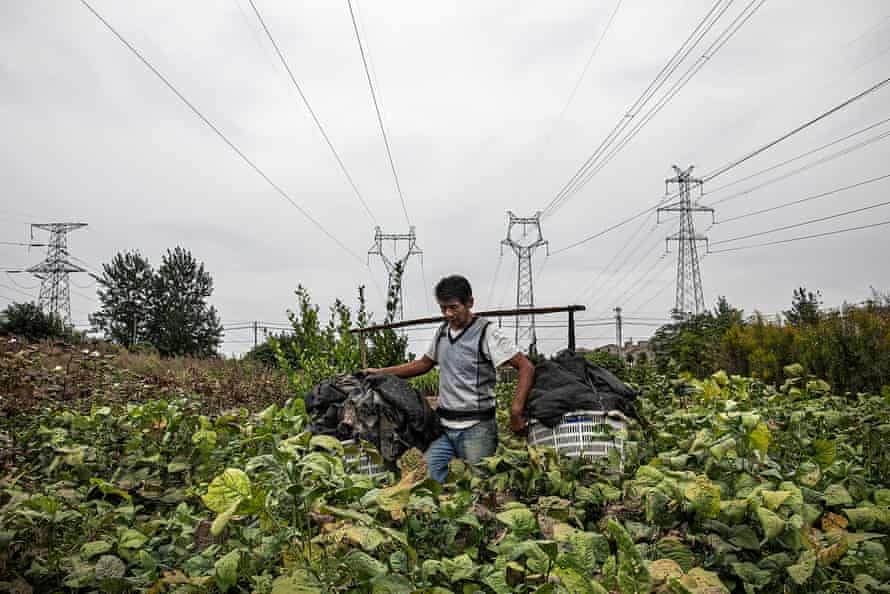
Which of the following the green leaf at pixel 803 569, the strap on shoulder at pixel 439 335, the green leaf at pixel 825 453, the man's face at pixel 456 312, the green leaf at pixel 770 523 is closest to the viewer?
the green leaf at pixel 803 569

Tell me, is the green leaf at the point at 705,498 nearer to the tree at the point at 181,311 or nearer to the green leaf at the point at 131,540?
the green leaf at the point at 131,540

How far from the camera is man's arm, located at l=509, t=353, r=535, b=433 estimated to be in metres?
3.57

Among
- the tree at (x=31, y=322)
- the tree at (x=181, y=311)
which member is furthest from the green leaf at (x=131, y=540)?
the tree at (x=181, y=311)

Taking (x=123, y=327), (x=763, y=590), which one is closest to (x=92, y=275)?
(x=123, y=327)

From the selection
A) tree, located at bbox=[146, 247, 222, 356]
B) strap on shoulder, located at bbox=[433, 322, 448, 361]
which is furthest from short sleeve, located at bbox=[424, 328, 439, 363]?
tree, located at bbox=[146, 247, 222, 356]

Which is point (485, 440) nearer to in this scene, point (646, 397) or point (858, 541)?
point (646, 397)

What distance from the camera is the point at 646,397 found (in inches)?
168

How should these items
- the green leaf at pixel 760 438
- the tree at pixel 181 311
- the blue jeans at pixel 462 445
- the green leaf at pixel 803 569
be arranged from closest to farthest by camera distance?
the green leaf at pixel 803 569
the green leaf at pixel 760 438
the blue jeans at pixel 462 445
the tree at pixel 181 311

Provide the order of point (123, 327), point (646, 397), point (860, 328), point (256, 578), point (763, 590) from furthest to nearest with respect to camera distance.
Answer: point (123, 327)
point (860, 328)
point (646, 397)
point (763, 590)
point (256, 578)

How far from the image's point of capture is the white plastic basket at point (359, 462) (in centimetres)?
198

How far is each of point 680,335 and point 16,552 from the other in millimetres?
13091

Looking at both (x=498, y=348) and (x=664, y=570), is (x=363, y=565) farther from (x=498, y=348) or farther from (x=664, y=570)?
(x=498, y=348)

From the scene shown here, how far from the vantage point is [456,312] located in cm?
386

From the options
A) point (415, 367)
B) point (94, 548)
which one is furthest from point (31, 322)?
point (94, 548)
